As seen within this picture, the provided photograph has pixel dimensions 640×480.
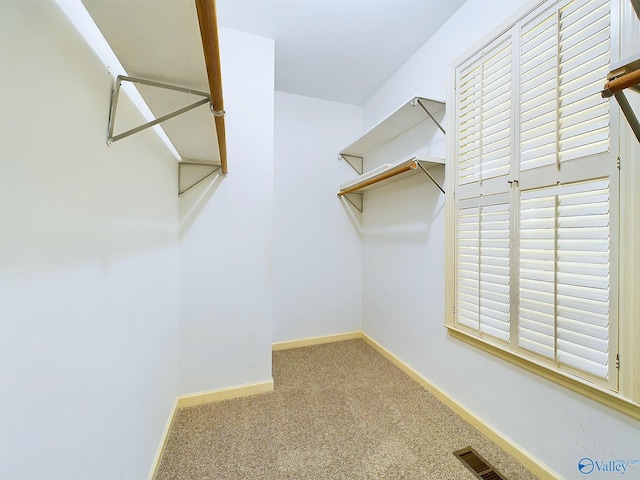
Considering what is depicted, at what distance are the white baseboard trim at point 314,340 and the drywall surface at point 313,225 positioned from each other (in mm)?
43

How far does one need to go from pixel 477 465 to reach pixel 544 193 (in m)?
1.40

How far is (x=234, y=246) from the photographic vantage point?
1.98m

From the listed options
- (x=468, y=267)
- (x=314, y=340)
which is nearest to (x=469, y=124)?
(x=468, y=267)

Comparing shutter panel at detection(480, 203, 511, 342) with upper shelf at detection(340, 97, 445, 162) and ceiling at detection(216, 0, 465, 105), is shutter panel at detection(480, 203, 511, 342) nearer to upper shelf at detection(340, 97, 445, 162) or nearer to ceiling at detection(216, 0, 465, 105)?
upper shelf at detection(340, 97, 445, 162)

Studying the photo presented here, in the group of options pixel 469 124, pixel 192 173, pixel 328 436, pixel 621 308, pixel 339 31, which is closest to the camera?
pixel 621 308

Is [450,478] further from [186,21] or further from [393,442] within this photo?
[186,21]

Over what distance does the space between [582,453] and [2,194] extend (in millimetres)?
2102

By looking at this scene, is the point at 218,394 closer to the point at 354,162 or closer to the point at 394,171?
the point at 394,171

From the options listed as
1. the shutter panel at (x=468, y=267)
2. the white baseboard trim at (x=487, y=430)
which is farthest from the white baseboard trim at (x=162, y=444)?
the shutter panel at (x=468, y=267)

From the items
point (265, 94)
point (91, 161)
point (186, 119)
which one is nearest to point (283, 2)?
point (265, 94)

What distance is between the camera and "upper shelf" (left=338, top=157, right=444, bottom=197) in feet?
6.10

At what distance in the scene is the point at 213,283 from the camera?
193 centimetres

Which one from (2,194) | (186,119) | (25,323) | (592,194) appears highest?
(186,119)

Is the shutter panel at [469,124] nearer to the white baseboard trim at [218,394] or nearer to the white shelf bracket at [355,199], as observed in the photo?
the white shelf bracket at [355,199]
